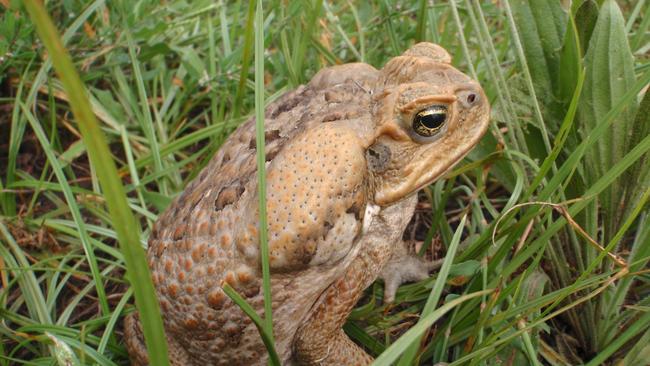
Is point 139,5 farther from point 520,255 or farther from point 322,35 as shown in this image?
point 520,255

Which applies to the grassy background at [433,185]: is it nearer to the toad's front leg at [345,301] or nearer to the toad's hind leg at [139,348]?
the toad's hind leg at [139,348]

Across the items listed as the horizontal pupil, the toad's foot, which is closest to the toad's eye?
the horizontal pupil

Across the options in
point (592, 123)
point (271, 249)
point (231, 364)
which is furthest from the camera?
point (592, 123)

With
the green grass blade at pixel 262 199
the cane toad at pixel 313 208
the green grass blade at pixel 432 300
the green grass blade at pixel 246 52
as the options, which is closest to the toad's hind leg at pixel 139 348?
the cane toad at pixel 313 208

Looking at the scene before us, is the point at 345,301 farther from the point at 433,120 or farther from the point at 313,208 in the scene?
the point at 433,120

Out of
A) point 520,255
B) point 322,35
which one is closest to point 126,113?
point 322,35

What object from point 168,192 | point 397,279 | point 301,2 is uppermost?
point 301,2
